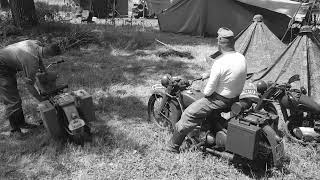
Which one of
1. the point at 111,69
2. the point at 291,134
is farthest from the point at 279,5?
the point at 291,134

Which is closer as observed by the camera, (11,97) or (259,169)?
(259,169)

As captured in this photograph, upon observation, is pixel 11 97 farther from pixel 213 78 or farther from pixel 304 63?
pixel 304 63

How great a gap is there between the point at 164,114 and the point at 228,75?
66.6 inches

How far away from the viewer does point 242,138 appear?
414 cm

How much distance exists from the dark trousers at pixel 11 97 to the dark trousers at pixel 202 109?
2.84 meters

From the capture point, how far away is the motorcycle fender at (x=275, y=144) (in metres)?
4.11

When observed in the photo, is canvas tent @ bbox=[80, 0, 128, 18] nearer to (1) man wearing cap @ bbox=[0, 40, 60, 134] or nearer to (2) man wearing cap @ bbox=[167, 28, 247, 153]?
(1) man wearing cap @ bbox=[0, 40, 60, 134]

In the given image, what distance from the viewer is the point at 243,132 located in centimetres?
412

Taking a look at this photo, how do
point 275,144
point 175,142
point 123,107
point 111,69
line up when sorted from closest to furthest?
point 275,144 < point 175,142 < point 123,107 < point 111,69

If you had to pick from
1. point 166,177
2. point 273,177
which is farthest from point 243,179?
point 166,177

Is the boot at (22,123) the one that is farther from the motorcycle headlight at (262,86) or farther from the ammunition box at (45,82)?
the motorcycle headlight at (262,86)

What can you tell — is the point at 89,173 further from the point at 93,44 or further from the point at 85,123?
the point at 93,44

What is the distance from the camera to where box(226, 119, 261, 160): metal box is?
13.3 ft

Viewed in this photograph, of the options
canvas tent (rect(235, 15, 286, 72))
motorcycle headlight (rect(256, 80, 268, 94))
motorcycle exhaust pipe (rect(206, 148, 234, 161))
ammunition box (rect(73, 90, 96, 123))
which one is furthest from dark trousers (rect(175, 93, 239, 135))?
canvas tent (rect(235, 15, 286, 72))
